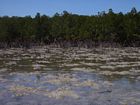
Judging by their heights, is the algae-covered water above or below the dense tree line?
below

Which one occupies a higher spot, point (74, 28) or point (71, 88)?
point (74, 28)

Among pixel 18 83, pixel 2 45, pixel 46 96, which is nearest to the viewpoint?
pixel 46 96

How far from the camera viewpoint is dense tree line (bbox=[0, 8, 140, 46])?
241ft

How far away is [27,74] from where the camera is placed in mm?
26469

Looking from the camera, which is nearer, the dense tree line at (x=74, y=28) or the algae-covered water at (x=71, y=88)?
the algae-covered water at (x=71, y=88)

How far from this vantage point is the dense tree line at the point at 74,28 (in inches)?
2894

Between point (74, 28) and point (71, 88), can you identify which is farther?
point (74, 28)

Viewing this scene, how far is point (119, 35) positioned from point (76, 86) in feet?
181

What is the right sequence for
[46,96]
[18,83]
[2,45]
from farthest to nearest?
[2,45], [18,83], [46,96]

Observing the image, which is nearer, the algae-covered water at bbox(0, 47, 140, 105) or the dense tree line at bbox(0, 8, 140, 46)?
the algae-covered water at bbox(0, 47, 140, 105)

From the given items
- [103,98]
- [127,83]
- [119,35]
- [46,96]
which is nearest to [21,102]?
[46,96]

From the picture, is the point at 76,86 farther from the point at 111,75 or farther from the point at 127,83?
the point at 111,75

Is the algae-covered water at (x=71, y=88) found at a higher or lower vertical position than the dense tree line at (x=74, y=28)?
lower

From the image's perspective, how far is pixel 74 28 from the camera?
80188mm
